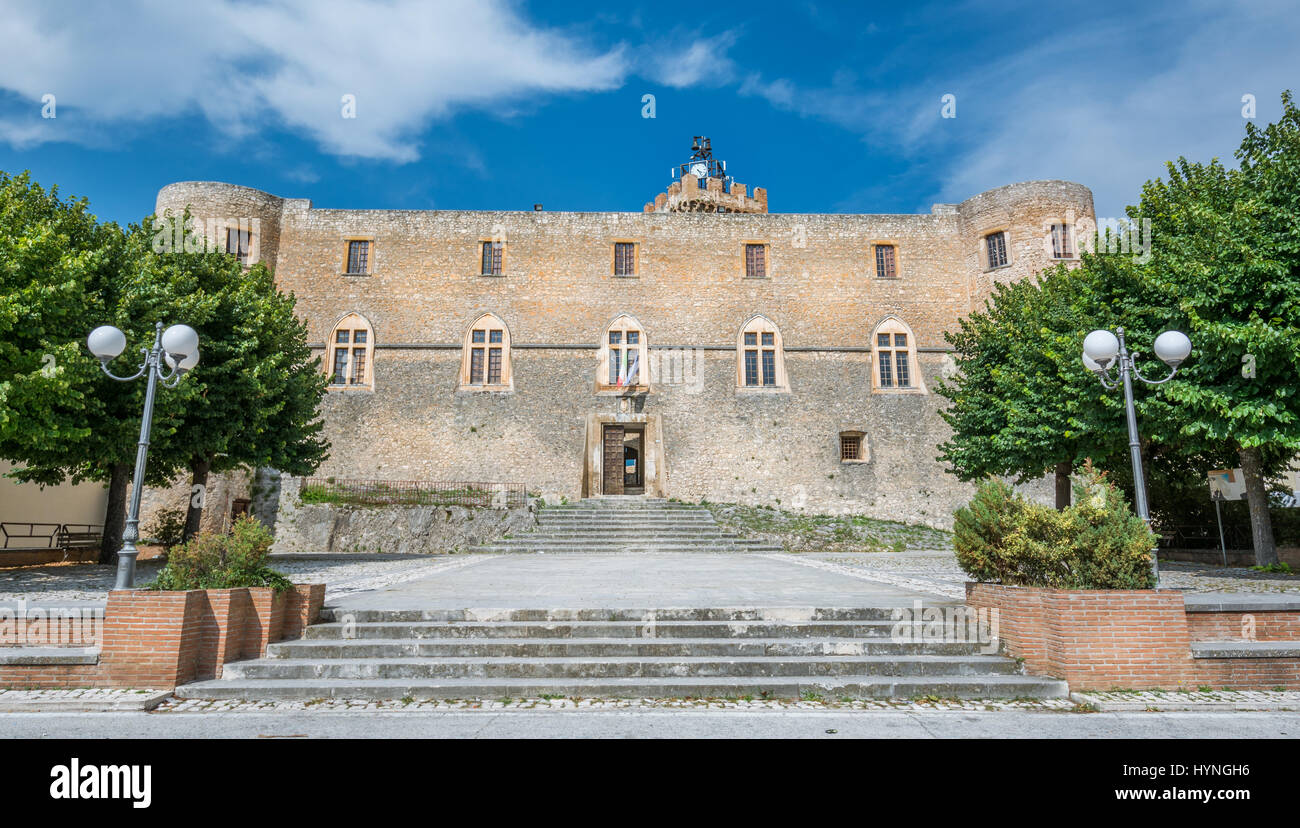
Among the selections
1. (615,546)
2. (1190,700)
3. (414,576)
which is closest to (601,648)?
(1190,700)

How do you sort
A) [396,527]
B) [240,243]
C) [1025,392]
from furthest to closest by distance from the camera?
[240,243] → [396,527] → [1025,392]

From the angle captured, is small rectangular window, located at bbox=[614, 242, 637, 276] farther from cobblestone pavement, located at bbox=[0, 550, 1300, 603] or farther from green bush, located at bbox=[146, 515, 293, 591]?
green bush, located at bbox=[146, 515, 293, 591]

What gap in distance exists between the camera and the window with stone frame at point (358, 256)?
85.8 ft

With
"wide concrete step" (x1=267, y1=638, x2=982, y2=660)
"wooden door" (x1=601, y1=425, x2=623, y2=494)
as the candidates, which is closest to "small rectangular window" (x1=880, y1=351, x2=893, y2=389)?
"wooden door" (x1=601, y1=425, x2=623, y2=494)

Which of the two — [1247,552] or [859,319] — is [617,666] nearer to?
[1247,552]

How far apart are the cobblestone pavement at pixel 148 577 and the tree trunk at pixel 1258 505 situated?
52.9 ft

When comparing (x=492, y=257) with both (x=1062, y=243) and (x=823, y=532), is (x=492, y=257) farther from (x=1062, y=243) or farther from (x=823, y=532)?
(x=1062, y=243)

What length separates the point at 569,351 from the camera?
25.8m

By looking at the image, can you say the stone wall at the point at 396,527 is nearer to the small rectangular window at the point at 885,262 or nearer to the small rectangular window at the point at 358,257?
the small rectangular window at the point at 358,257

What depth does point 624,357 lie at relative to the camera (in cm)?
2584

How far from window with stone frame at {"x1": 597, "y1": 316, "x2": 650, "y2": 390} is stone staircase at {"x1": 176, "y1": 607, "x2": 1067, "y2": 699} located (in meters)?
18.3

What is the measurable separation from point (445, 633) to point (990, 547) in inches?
224

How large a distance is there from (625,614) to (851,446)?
66.5ft
